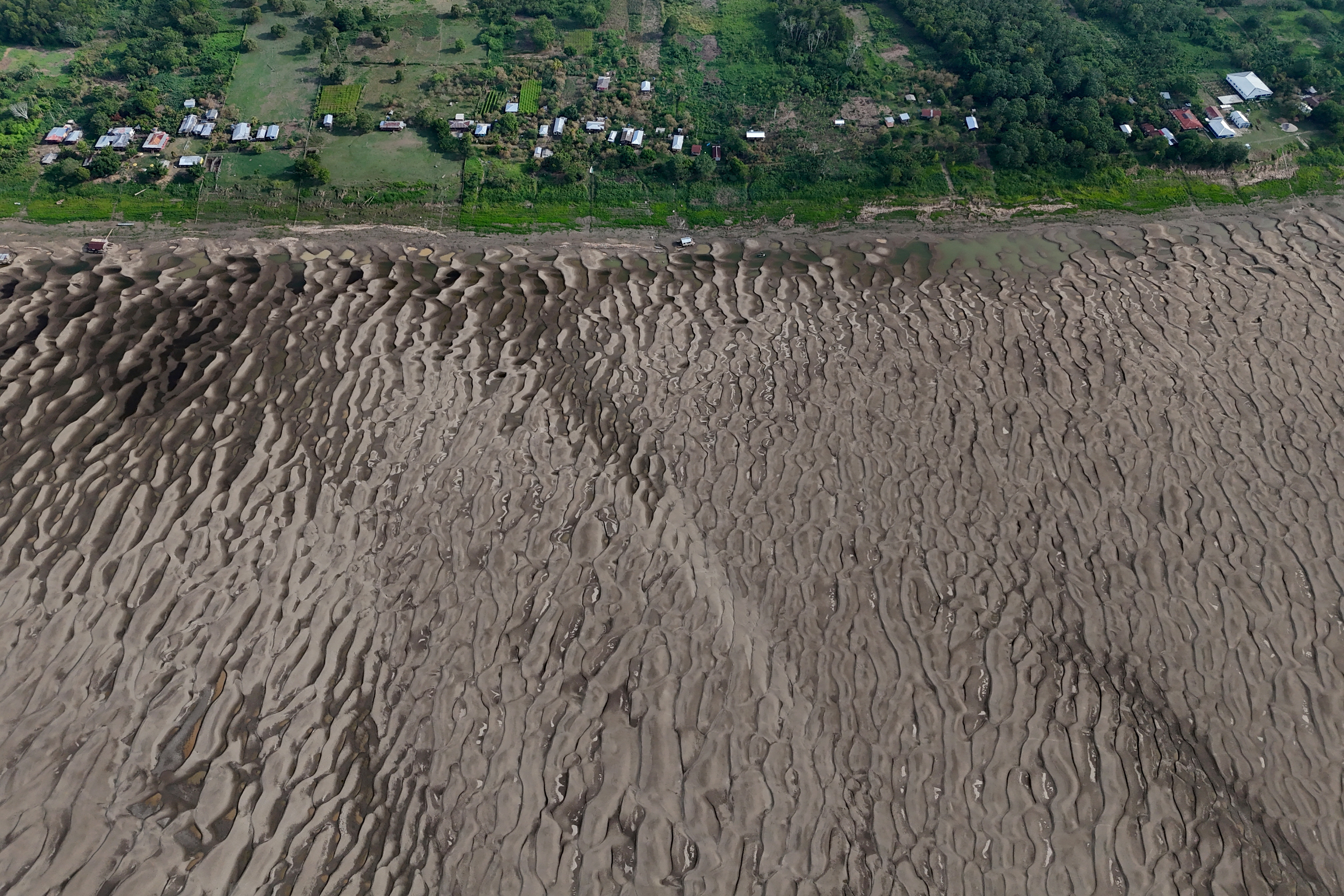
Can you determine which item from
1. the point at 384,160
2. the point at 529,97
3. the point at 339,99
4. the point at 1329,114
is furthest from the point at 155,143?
the point at 1329,114

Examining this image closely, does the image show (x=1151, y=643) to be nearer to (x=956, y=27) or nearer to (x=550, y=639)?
(x=550, y=639)

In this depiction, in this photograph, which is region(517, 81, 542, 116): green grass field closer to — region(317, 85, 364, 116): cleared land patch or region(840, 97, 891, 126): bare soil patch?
region(317, 85, 364, 116): cleared land patch

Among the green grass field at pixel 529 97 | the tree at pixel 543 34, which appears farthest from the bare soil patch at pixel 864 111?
the tree at pixel 543 34

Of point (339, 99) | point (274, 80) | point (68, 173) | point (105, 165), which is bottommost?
point (68, 173)

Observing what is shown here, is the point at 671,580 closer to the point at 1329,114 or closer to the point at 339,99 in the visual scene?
the point at 339,99

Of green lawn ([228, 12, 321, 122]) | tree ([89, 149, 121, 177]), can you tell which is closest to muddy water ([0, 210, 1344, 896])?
tree ([89, 149, 121, 177])

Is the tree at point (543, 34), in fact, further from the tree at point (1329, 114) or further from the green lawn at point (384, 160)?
the tree at point (1329, 114)
